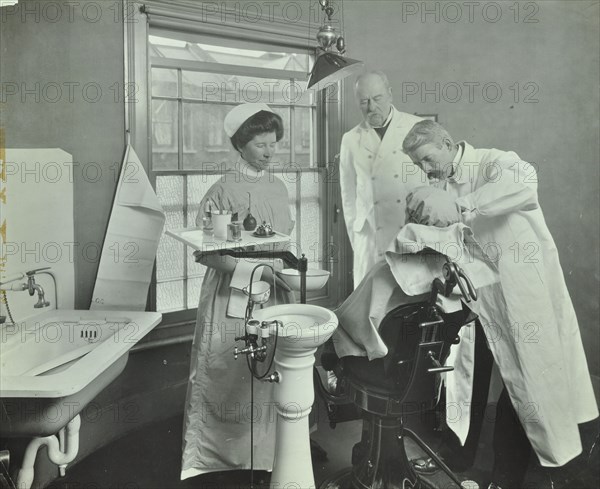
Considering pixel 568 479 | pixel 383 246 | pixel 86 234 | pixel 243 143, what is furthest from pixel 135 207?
pixel 568 479

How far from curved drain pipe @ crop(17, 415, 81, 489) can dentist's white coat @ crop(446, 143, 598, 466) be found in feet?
5.29

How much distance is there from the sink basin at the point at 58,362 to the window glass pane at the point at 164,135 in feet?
2.21

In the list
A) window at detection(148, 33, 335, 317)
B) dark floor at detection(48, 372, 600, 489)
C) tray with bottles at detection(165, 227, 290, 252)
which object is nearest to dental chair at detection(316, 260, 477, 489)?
dark floor at detection(48, 372, 600, 489)

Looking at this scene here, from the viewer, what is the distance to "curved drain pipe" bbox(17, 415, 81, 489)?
1.76 metres

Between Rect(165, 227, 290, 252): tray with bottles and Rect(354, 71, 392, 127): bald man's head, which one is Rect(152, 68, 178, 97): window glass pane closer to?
Rect(165, 227, 290, 252): tray with bottles

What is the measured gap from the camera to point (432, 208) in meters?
2.19

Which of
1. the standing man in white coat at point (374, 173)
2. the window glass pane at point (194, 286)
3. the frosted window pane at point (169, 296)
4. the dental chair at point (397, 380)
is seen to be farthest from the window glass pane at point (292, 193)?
the dental chair at point (397, 380)

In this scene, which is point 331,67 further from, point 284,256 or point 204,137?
point 284,256

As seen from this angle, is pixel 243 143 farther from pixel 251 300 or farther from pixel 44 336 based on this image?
pixel 44 336

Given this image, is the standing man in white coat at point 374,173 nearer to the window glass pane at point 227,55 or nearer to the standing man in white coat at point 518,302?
the standing man in white coat at point 518,302

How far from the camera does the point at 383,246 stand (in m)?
2.55

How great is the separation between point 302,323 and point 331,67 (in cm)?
104

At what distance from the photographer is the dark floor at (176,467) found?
220 cm

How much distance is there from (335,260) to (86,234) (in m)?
1.20
